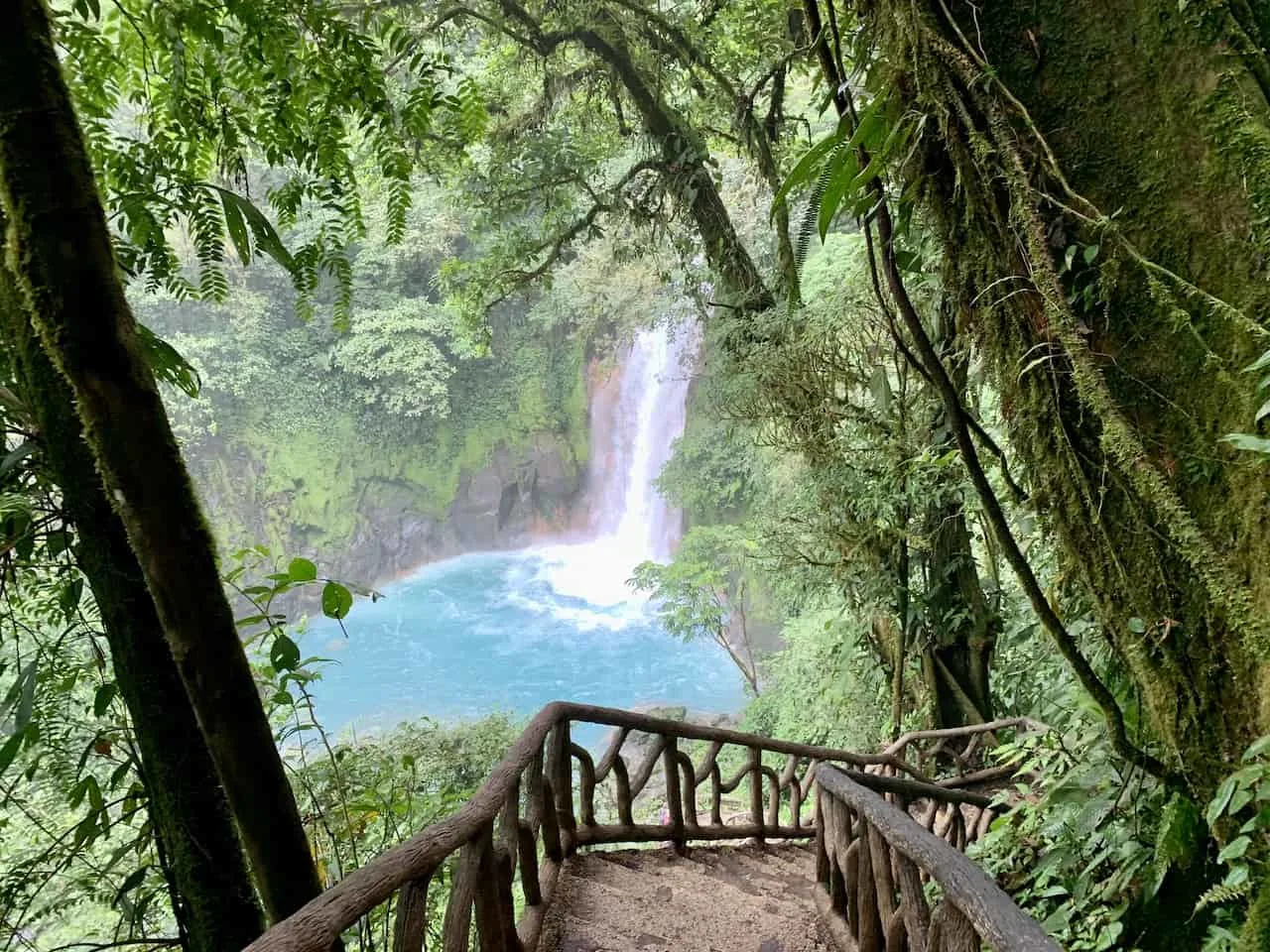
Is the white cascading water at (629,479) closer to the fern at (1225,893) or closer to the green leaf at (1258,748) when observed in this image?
the fern at (1225,893)

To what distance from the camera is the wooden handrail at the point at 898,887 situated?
1536 millimetres

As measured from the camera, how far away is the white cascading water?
760 inches

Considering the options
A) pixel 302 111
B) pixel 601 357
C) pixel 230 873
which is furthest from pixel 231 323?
pixel 230 873

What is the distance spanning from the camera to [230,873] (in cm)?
137

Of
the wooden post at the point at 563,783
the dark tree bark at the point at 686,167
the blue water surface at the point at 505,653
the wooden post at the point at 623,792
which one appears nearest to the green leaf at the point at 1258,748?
the wooden post at the point at 563,783

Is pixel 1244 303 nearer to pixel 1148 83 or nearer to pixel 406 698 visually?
pixel 1148 83

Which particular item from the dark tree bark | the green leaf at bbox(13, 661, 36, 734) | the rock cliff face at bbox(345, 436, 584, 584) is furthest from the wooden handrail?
the rock cliff face at bbox(345, 436, 584, 584)

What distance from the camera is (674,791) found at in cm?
407

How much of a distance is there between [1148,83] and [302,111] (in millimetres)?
2228

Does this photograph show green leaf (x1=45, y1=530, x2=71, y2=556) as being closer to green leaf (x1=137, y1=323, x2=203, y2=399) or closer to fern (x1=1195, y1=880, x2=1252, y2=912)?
green leaf (x1=137, y1=323, x2=203, y2=399)

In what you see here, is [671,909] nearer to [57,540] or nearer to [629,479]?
[57,540]

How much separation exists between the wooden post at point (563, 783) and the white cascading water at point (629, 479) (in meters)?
15.0

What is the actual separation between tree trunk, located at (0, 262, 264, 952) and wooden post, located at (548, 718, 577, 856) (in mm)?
1934

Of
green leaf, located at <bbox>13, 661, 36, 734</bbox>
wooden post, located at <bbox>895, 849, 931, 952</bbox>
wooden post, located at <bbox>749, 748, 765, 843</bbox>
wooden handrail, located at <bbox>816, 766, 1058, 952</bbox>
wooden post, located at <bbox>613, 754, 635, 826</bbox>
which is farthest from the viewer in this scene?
wooden post, located at <bbox>749, 748, 765, 843</bbox>
